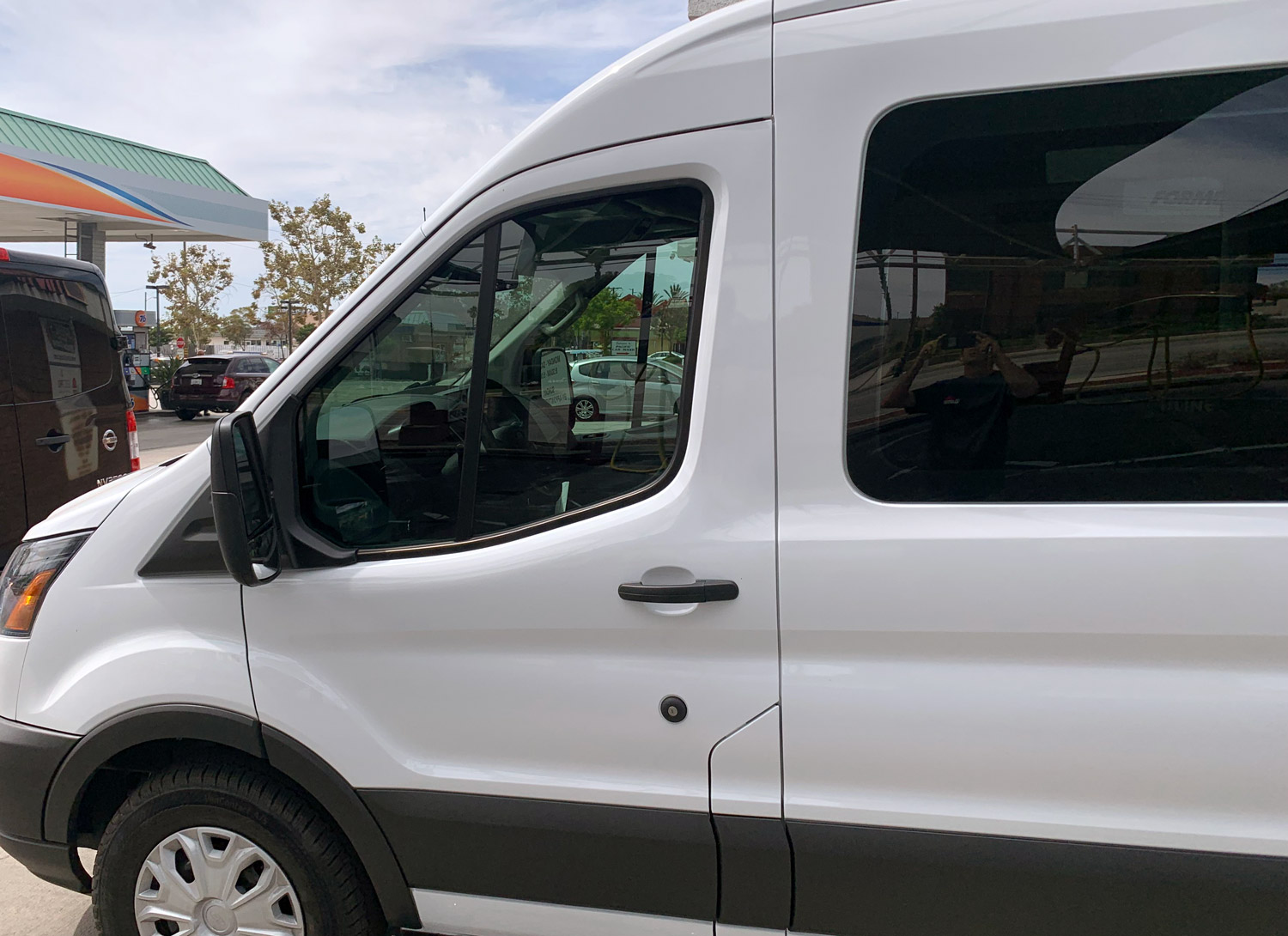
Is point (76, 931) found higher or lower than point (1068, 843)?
lower

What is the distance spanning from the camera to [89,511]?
7.42ft

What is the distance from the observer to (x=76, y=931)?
272cm

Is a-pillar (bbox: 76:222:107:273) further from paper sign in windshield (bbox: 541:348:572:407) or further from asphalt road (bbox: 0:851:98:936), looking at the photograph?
paper sign in windshield (bbox: 541:348:572:407)

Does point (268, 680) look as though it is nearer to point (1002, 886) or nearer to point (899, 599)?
point (899, 599)

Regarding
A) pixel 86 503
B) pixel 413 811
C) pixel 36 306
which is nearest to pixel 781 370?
pixel 413 811

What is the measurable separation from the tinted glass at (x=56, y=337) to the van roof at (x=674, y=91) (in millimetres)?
5216

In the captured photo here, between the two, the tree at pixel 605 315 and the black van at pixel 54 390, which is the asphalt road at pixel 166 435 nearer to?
the black van at pixel 54 390

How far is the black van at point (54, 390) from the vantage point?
5547mm

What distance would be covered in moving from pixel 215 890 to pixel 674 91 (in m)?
2.14

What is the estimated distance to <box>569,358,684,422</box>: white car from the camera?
1897 millimetres

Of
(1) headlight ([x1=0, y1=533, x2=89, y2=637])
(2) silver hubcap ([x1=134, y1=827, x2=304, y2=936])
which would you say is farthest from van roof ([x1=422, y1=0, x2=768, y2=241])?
(2) silver hubcap ([x1=134, y1=827, x2=304, y2=936])

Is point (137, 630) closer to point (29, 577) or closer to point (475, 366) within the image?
point (29, 577)

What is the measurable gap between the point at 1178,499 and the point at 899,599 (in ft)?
1.74

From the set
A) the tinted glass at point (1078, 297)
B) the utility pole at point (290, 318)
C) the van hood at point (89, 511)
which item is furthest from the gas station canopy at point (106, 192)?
the tinted glass at point (1078, 297)
